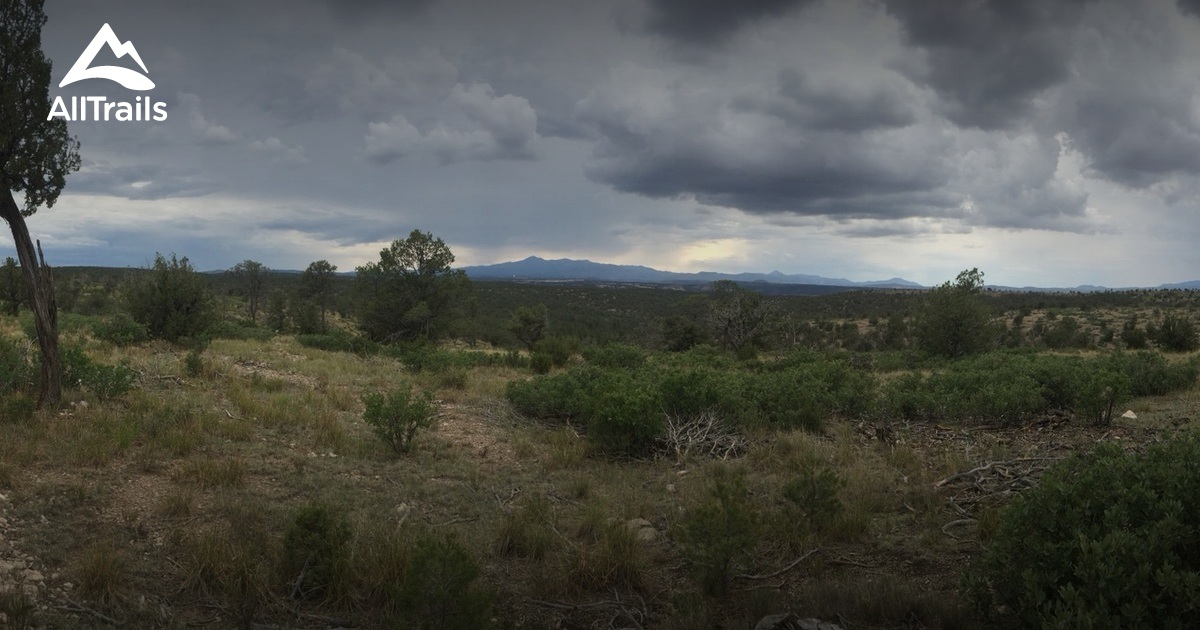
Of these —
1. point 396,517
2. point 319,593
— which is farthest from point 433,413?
point 319,593

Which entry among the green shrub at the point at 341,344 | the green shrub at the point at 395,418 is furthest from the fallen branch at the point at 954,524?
the green shrub at the point at 341,344

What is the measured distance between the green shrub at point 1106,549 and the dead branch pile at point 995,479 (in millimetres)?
1874

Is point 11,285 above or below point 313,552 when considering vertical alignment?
above

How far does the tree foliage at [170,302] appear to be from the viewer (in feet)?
61.0

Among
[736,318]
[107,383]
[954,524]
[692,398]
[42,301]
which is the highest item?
[42,301]

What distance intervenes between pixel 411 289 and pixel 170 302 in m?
13.7

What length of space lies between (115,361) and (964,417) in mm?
15664

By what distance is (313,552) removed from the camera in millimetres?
4633

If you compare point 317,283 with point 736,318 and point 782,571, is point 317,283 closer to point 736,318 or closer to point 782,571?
point 736,318

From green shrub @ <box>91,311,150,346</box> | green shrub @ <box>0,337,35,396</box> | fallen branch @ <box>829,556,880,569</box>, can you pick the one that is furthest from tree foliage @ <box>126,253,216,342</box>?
fallen branch @ <box>829,556,880,569</box>

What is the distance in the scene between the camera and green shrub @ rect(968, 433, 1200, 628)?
3.11 meters

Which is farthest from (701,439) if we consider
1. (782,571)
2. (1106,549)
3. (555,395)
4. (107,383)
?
(107,383)

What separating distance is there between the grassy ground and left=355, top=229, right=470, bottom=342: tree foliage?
73.0 feet

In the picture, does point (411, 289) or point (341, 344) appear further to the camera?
point (411, 289)
